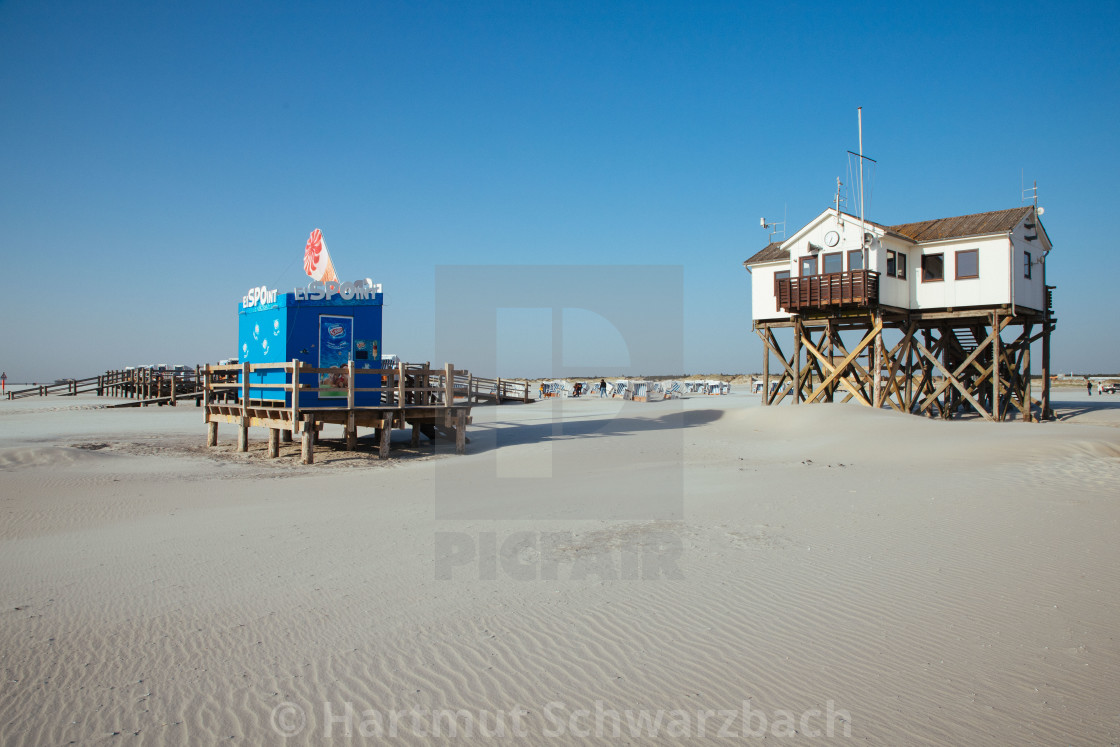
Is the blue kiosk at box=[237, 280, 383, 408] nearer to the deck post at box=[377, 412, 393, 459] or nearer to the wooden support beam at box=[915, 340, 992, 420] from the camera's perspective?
the deck post at box=[377, 412, 393, 459]

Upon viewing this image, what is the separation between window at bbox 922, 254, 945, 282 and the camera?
83.4ft

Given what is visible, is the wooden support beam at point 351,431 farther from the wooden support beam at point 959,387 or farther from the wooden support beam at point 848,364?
the wooden support beam at point 959,387

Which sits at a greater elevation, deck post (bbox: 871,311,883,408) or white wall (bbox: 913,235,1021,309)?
white wall (bbox: 913,235,1021,309)

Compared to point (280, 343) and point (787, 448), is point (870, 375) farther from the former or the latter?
point (280, 343)

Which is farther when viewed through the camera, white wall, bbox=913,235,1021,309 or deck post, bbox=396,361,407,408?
white wall, bbox=913,235,1021,309

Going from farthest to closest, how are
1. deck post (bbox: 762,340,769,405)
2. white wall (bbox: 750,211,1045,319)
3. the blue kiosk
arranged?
deck post (bbox: 762,340,769,405) < white wall (bbox: 750,211,1045,319) < the blue kiosk

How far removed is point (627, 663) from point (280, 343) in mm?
15223

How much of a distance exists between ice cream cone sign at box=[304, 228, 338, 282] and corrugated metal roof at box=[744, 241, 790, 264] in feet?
59.8

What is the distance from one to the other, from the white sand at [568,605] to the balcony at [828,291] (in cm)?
1142

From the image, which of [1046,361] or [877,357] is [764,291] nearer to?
[877,357]

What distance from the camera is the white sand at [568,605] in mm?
4348

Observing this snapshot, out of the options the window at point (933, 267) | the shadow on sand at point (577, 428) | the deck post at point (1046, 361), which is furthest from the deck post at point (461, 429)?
the deck post at point (1046, 361)

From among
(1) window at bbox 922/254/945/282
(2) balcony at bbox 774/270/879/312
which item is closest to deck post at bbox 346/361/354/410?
(2) balcony at bbox 774/270/879/312

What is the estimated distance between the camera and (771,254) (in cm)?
2956
